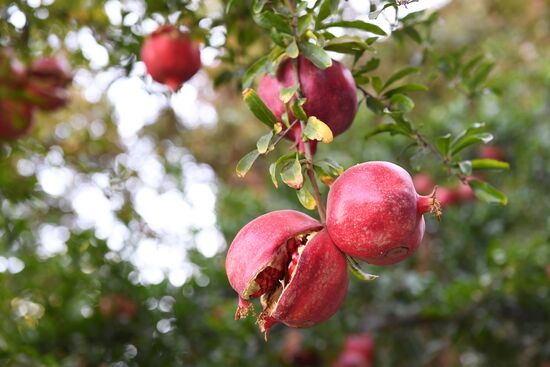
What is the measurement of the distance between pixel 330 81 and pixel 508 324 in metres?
1.83

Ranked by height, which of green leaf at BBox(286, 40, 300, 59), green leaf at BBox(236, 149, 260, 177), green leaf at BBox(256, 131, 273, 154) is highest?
green leaf at BBox(286, 40, 300, 59)

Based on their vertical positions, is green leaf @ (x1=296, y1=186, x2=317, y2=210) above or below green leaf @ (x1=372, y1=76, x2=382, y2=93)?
below

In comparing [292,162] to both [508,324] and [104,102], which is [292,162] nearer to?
[508,324]

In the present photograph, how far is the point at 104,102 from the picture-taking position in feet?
11.1

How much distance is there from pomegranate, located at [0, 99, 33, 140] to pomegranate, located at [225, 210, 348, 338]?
41.2 inches

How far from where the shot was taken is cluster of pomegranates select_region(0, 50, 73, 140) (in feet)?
4.89

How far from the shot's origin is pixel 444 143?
93 centimetres

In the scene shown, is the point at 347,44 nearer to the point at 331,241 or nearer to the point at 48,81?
the point at 331,241

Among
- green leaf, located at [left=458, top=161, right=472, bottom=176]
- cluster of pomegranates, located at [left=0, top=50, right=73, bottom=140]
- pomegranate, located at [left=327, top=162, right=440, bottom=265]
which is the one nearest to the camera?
pomegranate, located at [left=327, top=162, right=440, bottom=265]

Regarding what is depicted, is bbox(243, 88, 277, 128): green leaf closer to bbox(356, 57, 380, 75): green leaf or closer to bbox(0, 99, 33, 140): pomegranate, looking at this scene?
bbox(356, 57, 380, 75): green leaf

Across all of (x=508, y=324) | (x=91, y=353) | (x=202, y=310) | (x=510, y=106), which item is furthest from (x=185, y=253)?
(x=510, y=106)

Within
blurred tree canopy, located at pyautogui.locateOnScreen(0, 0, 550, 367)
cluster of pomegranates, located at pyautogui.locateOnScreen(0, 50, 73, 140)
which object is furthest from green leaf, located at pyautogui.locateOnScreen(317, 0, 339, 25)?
cluster of pomegranates, located at pyautogui.locateOnScreen(0, 50, 73, 140)

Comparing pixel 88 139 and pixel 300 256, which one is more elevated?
pixel 300 256

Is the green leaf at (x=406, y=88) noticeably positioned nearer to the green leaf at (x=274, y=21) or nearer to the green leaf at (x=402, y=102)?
the green leaf at (x=402, y=102)
